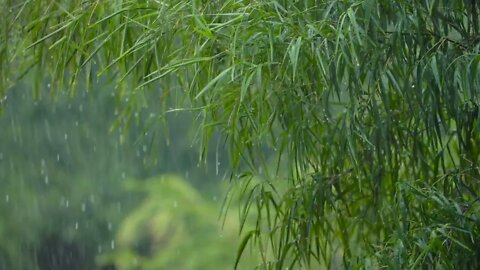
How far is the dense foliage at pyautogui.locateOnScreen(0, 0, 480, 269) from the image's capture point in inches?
98.0

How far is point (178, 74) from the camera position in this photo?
3043mm

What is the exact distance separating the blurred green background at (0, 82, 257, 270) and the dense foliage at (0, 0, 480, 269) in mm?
4650

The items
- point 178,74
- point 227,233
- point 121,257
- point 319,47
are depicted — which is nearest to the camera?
point 319,47

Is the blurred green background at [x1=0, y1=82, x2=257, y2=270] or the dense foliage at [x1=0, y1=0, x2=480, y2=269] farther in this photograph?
the blurred green background at [x1=0, y1=82, x2=257, y2=270]

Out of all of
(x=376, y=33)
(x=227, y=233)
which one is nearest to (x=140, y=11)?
(x=376, y=33)

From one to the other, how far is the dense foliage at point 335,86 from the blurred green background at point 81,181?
4.65m

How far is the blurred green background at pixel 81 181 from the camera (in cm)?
778

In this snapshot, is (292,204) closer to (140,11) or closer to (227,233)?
(140,11)

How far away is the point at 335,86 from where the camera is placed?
8.19 ft

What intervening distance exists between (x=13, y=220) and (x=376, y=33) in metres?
5.75

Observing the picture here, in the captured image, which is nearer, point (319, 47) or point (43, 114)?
point (319, 47)

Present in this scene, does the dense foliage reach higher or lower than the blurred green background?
higher

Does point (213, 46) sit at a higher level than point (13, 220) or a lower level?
higher

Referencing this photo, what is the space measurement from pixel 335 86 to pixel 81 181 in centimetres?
562
